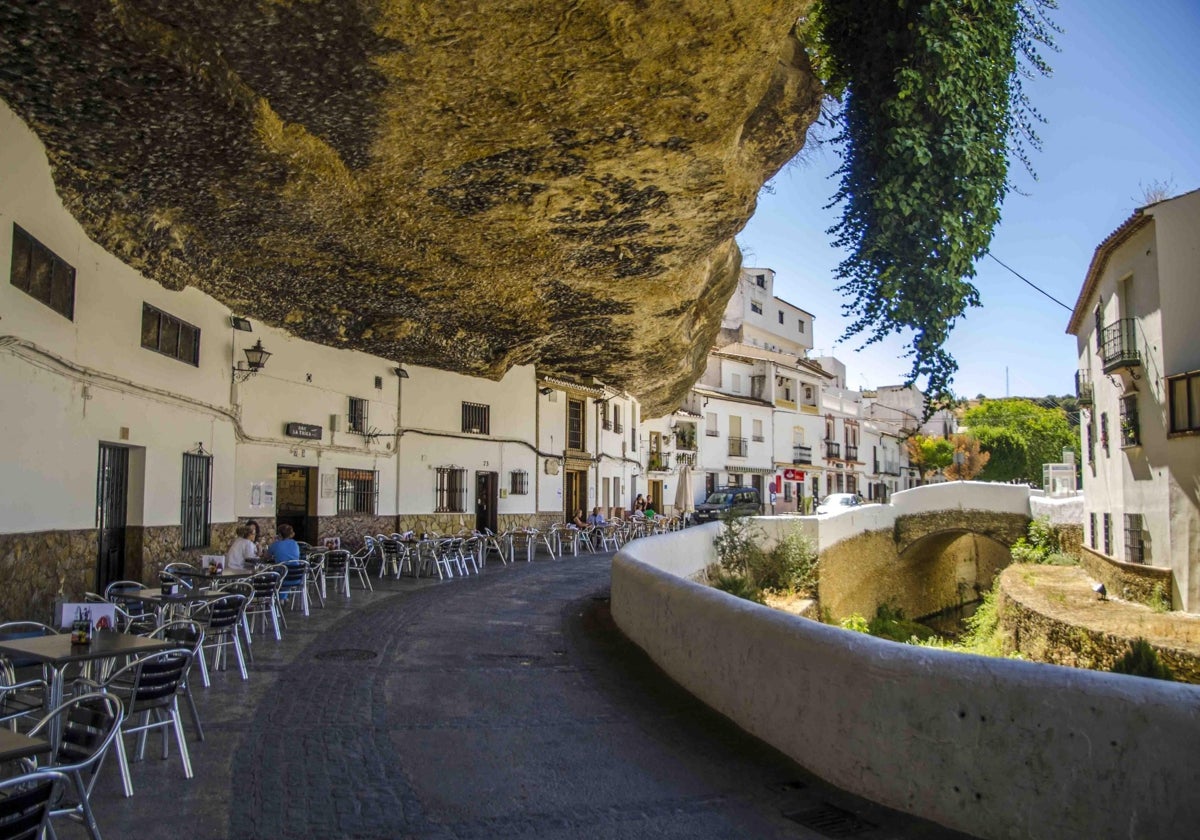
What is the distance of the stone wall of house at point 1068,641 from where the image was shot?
39.1 feet

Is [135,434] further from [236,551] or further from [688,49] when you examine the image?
[688,49]

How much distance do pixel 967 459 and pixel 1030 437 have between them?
6.60m

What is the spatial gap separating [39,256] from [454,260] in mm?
4915

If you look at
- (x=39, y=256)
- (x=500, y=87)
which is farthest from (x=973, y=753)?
(x=39, y=256)

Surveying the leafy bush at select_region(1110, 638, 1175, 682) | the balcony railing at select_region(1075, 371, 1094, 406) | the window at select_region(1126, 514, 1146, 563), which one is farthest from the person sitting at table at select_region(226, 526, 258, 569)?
the balcony railing at select_region(1075, 371, 1094, 406)

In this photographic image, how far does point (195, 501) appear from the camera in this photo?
11.6 meters

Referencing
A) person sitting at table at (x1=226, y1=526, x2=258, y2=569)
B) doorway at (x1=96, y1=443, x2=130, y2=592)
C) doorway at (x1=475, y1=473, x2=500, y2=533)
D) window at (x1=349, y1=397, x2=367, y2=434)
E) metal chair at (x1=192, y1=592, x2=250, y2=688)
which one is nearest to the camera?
metal chair at (x1=192, y1=592, x2=250, y2=688)

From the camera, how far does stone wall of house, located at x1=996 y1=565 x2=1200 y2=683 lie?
39.1 ft

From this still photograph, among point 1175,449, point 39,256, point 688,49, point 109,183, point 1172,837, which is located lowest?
point 1172,837

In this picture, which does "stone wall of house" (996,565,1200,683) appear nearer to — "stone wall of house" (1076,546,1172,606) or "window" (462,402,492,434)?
"stone wall of house" (1076,546,1172,606)

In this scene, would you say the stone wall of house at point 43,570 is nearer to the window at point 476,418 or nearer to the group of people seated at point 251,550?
the group of people seated at point 251,550

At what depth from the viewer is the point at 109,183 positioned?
26.7ft

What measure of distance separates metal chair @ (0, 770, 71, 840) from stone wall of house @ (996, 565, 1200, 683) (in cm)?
1227

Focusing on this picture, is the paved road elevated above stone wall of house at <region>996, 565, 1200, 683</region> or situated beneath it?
elevated above
